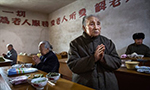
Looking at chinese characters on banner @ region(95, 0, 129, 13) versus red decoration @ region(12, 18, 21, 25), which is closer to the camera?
chinese characters on banner @ region(95, 0, 129, 13)

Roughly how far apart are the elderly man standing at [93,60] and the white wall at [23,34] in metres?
7.11

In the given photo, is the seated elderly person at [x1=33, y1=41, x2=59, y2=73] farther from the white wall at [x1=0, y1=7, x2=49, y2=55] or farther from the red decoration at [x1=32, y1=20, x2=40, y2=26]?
the red decoration at [x1=32, y1=20, x2=40, y2=26]

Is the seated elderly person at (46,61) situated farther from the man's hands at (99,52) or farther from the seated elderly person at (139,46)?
the seated elderly person at (139,46)

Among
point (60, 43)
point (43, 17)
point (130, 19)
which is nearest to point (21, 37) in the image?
point (43, 17)

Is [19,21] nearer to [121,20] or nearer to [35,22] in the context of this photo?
[35,22]

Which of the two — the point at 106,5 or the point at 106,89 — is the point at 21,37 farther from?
the point at 106,89

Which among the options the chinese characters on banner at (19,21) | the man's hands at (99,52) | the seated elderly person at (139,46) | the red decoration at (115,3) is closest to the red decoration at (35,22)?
the chinese characters on banner at (19,21)

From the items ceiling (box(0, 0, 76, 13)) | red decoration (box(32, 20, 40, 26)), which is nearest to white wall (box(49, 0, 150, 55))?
ceiling (box(0, 0, 76, 13))

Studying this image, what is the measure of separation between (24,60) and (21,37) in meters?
1.88

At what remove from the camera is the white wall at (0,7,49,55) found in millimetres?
7047

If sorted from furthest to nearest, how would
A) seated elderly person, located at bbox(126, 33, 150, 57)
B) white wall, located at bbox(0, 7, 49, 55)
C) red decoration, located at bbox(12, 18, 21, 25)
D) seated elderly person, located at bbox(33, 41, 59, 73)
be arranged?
1. red decoration, located at bbox(12, 18, 21, 25)
2. white wall, located at bbox(0, 7, 49, 55)
3. seated elderly person, located at bbox(126, 33, 150, 57)
4. seated elderly person, located at bbox(33, 41, 59, 73)

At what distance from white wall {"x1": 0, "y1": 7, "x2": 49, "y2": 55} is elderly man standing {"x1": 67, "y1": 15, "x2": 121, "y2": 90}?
23.3 ft

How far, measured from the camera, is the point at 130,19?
4.03 meters

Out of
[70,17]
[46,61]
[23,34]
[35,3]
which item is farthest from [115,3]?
[23,34]
